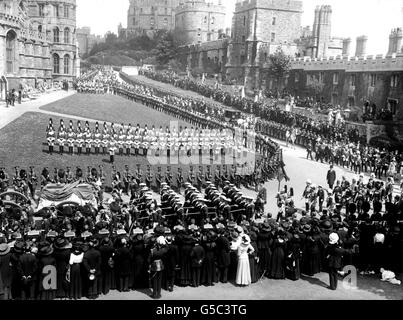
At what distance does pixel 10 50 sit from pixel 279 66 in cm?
2853

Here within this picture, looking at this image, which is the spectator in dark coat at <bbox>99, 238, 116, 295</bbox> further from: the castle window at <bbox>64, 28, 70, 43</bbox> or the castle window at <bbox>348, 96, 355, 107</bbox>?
the castle window at <bbox>64, 28, 70, 43</bbox>

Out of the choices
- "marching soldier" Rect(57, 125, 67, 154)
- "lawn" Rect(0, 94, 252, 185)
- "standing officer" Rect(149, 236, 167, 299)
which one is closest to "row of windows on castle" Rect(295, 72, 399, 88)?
"lawn" Rect(0, 94, 252, 185)

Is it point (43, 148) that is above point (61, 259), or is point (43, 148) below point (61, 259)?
above

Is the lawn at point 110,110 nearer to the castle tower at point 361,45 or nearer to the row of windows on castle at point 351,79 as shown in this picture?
the row of windows on castle at point 351,79

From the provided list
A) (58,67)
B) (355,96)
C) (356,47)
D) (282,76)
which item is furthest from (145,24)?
(355,96)

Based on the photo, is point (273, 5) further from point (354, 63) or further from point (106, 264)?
point (106, 264)

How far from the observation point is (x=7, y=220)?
13.3 meters

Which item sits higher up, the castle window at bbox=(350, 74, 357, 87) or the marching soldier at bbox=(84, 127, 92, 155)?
the castle window at bbox=(350, 74, 357, 87)

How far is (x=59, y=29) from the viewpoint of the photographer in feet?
189

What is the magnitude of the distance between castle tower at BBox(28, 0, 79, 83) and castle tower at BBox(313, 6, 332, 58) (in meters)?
29.1

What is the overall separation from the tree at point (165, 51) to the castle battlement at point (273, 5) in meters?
20.2

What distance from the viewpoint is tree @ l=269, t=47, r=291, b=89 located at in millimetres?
53938

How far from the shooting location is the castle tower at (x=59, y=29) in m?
56.0

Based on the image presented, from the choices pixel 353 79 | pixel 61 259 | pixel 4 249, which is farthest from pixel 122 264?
pixel 353 79
